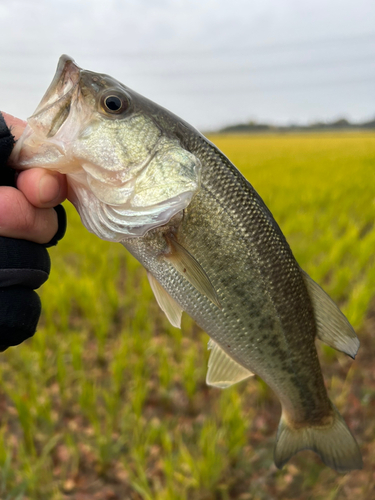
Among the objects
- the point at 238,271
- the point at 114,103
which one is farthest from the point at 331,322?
the point at 114,103

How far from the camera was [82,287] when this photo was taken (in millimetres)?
3752

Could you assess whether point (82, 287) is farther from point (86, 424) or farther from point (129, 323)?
point (86, 424)

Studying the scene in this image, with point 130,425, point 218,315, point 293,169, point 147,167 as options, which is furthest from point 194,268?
point 293,169

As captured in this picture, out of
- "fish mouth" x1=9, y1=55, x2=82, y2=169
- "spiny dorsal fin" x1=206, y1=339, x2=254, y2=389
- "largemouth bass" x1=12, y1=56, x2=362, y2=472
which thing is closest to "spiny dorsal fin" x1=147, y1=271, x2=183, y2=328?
"largemouth bass" x1=12, y1=56, x2=362, y2=472

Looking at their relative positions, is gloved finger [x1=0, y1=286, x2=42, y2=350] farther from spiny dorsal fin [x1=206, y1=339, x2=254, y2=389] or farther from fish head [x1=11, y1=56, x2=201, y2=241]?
spiny dorsal fin [x1=206, y1=339, x2=254, y2=389]

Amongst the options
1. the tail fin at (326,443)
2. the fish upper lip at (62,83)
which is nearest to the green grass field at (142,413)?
the tail fin at (326,443)

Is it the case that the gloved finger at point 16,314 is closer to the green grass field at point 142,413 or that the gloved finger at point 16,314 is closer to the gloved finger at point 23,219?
the gloved finger at point 23,219

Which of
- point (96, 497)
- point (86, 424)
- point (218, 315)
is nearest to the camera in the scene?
point (218, 315)

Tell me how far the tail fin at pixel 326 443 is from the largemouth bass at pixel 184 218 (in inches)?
3.5

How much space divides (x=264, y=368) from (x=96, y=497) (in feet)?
5.36

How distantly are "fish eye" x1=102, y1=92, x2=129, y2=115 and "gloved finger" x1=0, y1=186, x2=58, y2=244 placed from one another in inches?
16.5

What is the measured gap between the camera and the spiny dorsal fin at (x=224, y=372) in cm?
159

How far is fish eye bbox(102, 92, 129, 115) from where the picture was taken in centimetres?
126

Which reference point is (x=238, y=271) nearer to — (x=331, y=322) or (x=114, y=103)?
(x=331, y=322)
